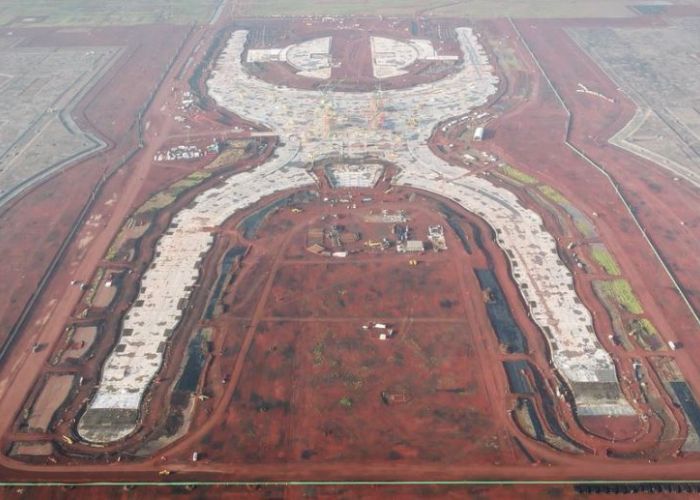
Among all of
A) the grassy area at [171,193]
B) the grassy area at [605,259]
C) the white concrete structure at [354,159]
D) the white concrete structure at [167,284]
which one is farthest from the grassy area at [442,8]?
the grassy area at [605,259]

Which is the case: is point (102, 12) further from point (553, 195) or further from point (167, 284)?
point (553, 195)

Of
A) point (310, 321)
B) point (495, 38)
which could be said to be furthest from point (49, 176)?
point (495, 38)

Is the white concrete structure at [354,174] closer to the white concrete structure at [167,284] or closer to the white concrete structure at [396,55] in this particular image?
the white concrete structure at [167,284]

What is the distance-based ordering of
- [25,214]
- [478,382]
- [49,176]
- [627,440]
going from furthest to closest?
[49,176]
[25,214]
[478,382]
[627,440]

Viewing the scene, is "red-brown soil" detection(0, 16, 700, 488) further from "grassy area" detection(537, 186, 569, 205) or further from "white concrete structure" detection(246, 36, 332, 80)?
"white concrete structure" detection(246, 36, 332, 80)

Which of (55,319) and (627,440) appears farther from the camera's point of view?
(55,319)

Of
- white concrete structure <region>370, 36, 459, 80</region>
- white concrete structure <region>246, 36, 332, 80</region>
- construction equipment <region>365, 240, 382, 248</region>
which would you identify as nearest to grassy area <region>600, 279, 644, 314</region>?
construction equipment <region>365, 240, 382, 248</region>

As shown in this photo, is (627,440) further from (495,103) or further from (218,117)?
(218,117)
